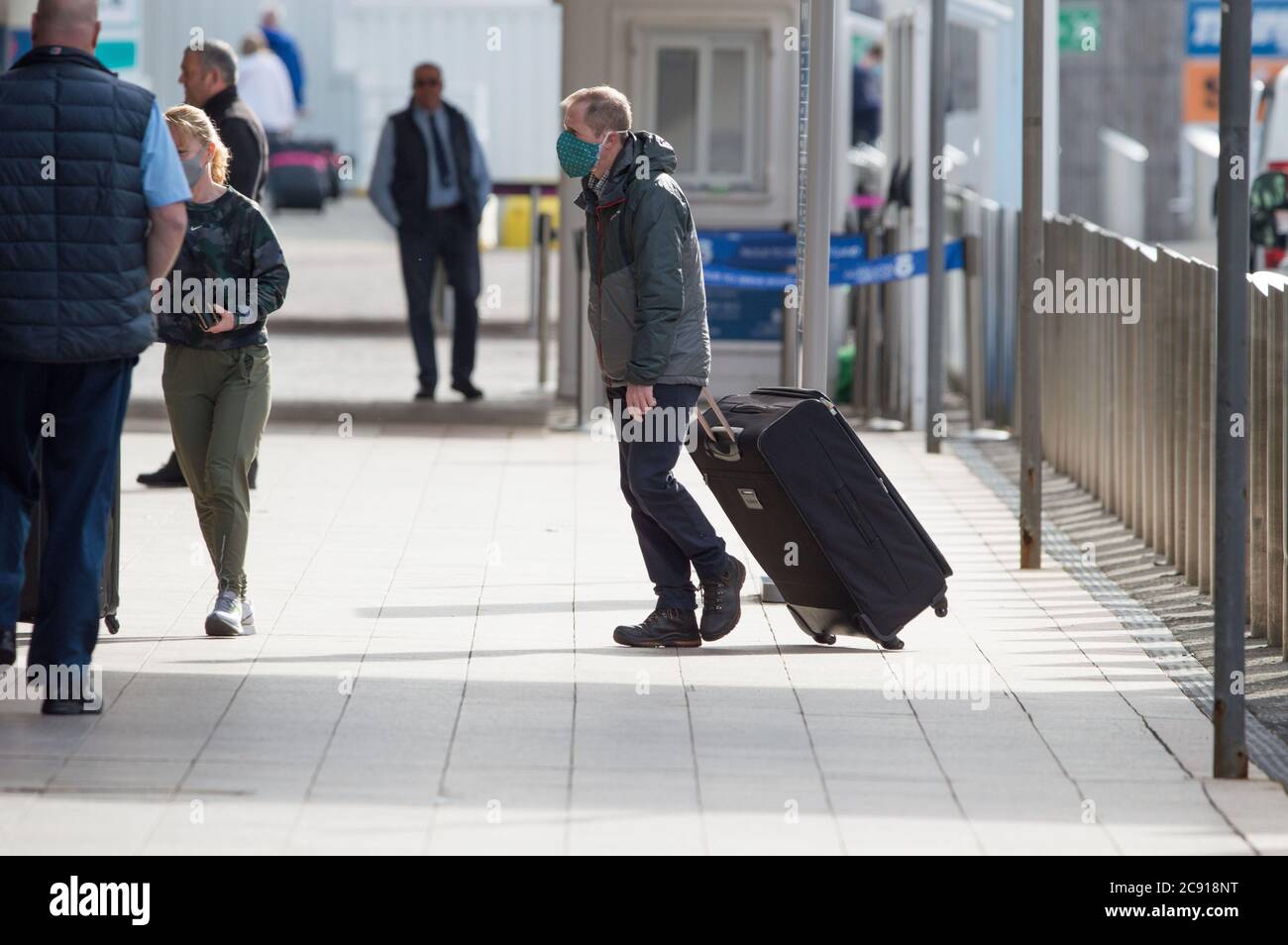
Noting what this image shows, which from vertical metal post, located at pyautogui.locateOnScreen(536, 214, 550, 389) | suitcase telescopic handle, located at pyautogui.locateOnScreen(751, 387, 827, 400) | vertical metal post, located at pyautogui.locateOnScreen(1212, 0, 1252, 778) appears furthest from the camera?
vertical metal post, located at pyautogui.locateOnScreen(536, 214, 550, 389)

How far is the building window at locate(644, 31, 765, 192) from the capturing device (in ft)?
43.7

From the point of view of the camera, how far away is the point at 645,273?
22.4 ft

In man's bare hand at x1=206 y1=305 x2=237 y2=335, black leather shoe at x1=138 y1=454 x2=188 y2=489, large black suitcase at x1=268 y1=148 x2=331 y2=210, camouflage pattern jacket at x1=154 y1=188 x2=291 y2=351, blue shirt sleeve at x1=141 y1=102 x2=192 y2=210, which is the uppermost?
large black suitcase at x1=268 y1=148 x2=331 y2=210

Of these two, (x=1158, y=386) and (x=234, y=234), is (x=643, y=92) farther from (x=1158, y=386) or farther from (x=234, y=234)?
(x=234, y=234)

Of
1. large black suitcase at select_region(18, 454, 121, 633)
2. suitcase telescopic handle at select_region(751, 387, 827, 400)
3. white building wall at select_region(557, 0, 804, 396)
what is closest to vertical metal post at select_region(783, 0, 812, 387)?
suitcase telescopic handle at select_region(751, 387, 827, 400)

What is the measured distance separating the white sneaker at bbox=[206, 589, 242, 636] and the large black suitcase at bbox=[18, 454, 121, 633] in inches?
12.1

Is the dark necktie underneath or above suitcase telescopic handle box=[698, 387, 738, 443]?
above

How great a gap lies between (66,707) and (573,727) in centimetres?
135

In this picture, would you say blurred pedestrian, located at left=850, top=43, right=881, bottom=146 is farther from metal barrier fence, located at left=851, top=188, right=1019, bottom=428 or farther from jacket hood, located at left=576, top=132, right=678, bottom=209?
jacket hood, located at left=576, top=132, right=678, bottom=209

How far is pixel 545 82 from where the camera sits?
2556cm

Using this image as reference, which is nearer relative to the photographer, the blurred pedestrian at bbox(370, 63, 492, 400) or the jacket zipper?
the jacket zipper

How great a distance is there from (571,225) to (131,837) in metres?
8.81

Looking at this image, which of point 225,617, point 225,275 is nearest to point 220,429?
point 225,275

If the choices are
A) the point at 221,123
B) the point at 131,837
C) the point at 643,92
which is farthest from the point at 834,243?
the point at 131,837
